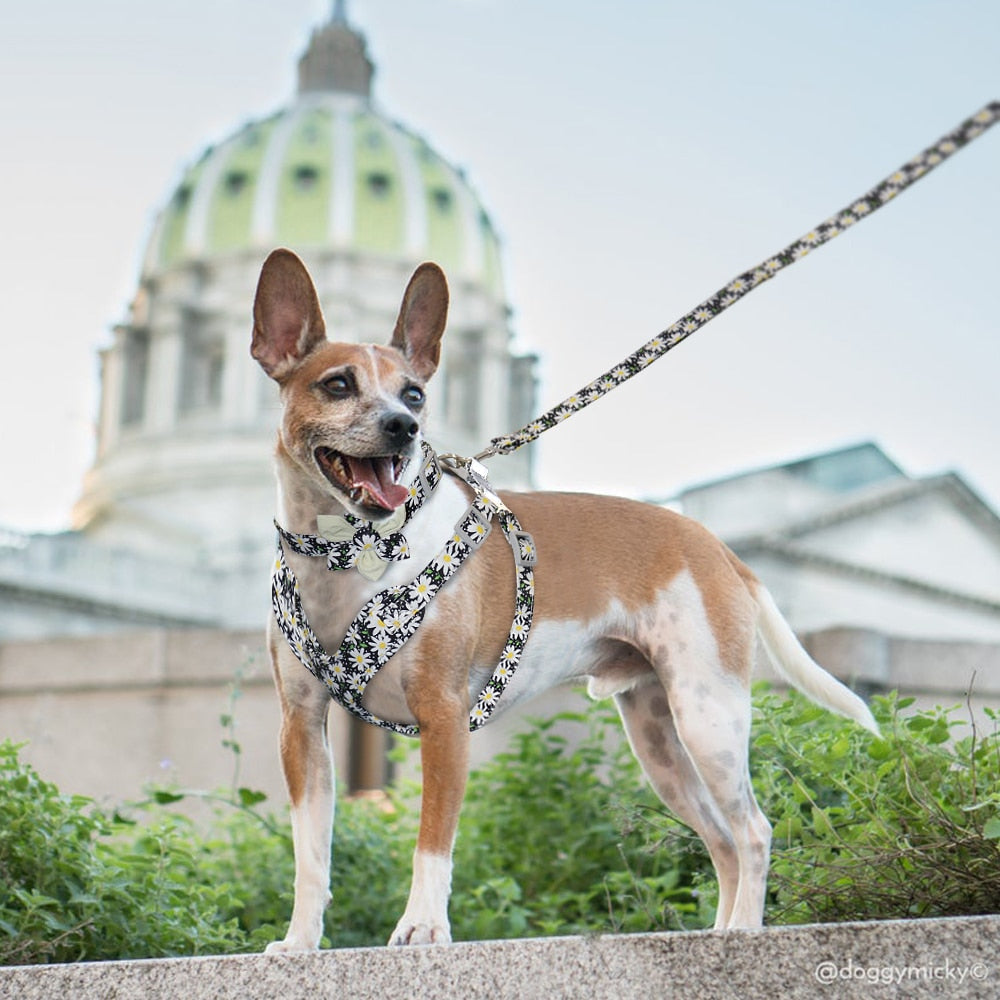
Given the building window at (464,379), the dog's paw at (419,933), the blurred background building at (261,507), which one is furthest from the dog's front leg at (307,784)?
the building window at (464,379)

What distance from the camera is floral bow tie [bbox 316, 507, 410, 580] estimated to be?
11.7 feet

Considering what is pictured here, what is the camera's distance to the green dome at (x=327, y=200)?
221ft

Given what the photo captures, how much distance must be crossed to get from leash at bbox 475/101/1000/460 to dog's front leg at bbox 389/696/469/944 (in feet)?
2.60

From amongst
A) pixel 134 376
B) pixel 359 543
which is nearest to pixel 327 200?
pixel 134 376

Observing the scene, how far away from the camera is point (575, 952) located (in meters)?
3.09

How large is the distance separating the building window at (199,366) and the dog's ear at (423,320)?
61.7m

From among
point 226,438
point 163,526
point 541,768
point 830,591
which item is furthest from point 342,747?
point 226,438

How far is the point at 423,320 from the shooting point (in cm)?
371

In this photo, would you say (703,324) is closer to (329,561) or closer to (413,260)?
(329,561)

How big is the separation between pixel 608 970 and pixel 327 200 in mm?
67018

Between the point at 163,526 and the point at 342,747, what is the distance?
161 feet

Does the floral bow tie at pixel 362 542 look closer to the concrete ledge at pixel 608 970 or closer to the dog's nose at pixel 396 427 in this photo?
the dog's nose at pixel 396 427

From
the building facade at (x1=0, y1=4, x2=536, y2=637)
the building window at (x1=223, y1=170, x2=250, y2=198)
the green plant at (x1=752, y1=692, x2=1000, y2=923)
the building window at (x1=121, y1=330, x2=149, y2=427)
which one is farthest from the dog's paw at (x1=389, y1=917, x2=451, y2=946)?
the building window at (x1=223, y1=170, x2=250, y2=198)

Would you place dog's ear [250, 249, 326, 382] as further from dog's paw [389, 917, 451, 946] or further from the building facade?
the building facade
